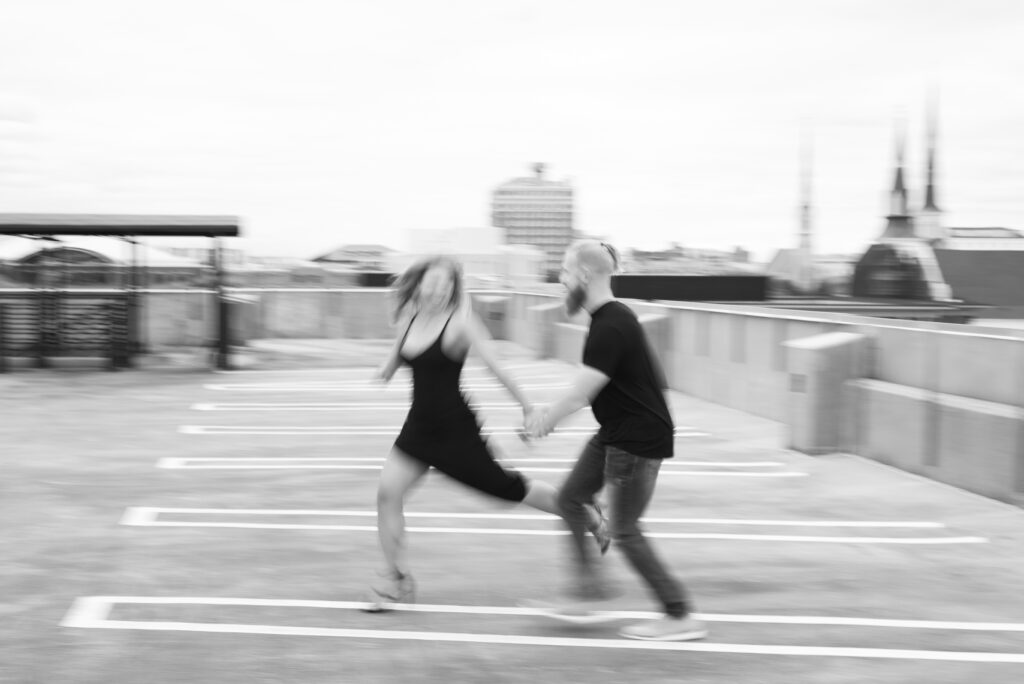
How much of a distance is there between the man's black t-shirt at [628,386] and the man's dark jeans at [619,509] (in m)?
0.07

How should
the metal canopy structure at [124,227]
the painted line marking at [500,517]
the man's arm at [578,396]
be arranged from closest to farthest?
the man's arm at [578,396] < the painted line marking at [500,517] < the metal canopy structure at [124,227]

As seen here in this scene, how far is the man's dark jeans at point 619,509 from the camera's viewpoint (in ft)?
16.5

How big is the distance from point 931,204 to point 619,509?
18403 centimetres

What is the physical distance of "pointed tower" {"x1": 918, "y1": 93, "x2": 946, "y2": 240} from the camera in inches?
6796

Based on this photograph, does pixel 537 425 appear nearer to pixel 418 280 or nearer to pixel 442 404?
pixel 442 404

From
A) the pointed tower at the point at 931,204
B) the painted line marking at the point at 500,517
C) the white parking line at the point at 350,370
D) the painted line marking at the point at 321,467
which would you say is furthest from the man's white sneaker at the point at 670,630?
the pointed tower at the point at 931,204

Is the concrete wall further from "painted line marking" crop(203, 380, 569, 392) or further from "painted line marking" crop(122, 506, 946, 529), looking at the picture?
"painted line marking" crop(203, 380, 569, 392)

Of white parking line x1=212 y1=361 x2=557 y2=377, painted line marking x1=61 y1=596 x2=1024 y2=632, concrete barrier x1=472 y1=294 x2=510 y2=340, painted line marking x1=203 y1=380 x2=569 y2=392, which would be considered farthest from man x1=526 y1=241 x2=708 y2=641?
concrete barrier x1=472 y1=294 x2=510 y2=340

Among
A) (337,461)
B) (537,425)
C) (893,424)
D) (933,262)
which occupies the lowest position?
(933,262)

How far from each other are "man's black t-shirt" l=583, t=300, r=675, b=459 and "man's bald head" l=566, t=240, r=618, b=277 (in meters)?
0.15

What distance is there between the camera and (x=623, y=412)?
5.02 meters

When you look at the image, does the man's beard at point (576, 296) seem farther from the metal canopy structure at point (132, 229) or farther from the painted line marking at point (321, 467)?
the metal canopy structure at point (132, 229)

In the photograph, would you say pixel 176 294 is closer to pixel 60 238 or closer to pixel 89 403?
pixel 60 238

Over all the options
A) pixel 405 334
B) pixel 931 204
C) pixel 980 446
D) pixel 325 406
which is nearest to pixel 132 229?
pixel 325 406
